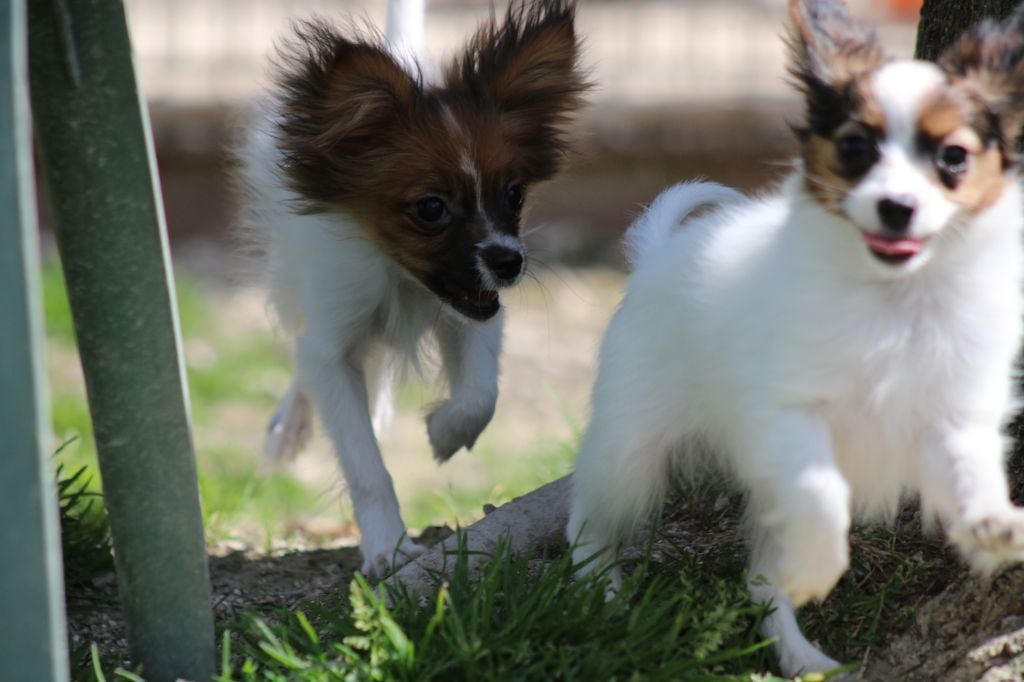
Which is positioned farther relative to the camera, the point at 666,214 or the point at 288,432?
the point at 288,432

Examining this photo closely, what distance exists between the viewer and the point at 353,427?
4129mm

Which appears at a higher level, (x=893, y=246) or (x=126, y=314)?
(x=893, y=246)

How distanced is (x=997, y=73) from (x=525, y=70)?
1824 mm

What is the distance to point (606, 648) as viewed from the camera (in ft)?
9.12

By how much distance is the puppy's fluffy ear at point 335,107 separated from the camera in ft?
12.7

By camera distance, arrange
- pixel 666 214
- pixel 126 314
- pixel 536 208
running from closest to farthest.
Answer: pixel 126 314, pixel 666 214, pixel 536 208

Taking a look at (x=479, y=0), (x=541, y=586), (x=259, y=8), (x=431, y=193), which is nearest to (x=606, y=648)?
(x=541, y=586)

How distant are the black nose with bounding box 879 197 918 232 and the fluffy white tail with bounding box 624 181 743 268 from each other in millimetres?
878

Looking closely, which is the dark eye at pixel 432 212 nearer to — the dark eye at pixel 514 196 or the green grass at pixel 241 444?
the dark eye at pixel 514 196

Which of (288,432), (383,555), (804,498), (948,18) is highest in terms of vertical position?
(948,18)

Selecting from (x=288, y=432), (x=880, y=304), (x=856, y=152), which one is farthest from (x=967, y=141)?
(x=288, y=432)

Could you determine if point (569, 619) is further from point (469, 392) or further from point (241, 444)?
point (241, 444)

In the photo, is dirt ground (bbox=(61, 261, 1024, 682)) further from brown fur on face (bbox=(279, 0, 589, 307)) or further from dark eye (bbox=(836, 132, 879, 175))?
dark eye (bbox=(836, 132, 879, 175))

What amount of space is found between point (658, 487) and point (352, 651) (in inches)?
30.9
